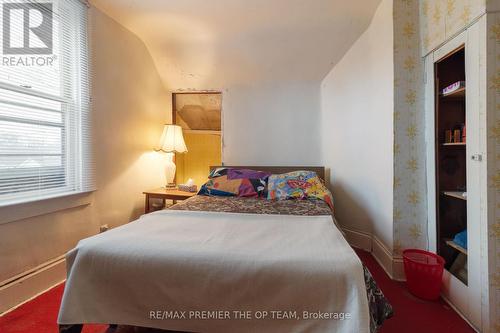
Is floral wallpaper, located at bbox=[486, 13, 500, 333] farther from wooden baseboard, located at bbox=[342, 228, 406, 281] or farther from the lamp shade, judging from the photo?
the lamp shade

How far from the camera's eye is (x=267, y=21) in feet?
7.21

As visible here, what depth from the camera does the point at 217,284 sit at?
3.25ft

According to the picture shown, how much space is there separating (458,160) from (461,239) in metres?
0.50

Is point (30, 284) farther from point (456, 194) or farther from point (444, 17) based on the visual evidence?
point (444, 17)

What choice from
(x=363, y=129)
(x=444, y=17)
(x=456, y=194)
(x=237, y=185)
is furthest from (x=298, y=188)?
(x=444, y=17)

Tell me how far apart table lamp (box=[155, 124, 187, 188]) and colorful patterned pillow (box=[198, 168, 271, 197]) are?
63cm

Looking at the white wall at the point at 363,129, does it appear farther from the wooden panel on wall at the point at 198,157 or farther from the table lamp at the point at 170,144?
the table lamp at the point at 170,144

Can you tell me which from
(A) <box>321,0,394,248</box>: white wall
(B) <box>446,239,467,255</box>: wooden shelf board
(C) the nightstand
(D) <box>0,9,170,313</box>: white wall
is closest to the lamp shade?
(D) <box>0,9,170,313</box>: white wall

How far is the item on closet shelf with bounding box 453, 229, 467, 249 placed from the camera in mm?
1454

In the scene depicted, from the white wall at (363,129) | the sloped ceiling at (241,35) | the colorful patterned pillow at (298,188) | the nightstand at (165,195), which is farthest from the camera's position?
the nightstand at (165,195)

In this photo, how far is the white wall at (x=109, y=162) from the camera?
1.57m

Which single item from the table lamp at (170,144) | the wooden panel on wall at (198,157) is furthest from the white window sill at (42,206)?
the wooden panel on wall at (198,157)

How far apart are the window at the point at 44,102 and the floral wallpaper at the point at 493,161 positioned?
8.84 ft

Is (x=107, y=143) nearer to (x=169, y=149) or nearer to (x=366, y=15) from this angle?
(x=169, y=149)
